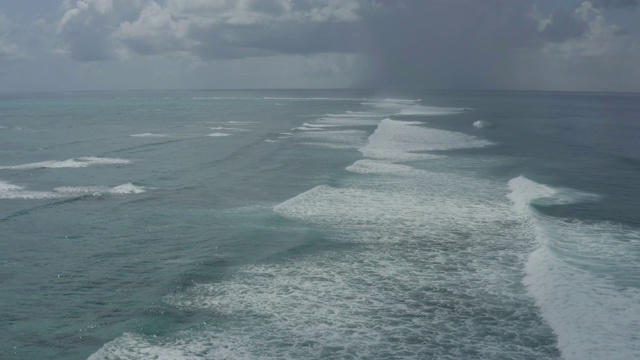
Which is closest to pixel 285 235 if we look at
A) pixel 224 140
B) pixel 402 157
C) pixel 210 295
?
pixel 210 295

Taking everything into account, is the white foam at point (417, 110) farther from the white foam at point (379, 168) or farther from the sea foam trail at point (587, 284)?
the sea foam trail at point (587, 284)

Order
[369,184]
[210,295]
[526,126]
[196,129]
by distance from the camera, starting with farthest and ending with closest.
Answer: [526,126]
[196,129]
[369,184]
[210,295]

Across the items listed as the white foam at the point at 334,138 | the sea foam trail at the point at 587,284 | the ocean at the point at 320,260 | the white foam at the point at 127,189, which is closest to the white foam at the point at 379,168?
the ocean at the point at 320,260

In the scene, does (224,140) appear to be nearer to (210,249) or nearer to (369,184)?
(369,184)

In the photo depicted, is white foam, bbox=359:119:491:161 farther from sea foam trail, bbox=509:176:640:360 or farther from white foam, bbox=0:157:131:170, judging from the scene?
sea foam trail, bbox=509:176:640:360

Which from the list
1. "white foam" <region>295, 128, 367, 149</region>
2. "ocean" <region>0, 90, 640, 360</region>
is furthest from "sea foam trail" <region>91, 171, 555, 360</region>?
"white foam" <region>295, 128, 367, 149</region>

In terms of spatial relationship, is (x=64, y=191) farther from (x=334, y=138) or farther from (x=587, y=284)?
(x=334, y=138)
